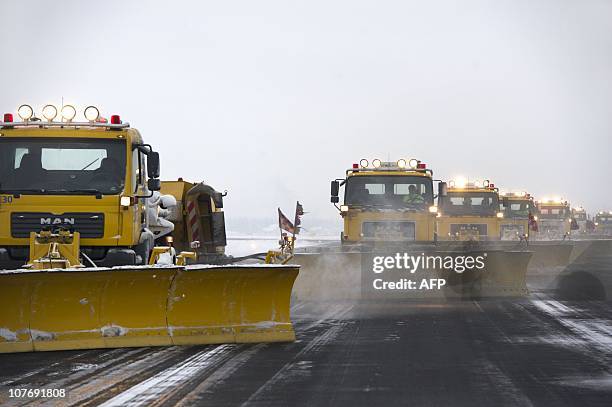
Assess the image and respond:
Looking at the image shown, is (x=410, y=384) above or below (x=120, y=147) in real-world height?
below

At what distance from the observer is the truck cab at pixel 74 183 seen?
1185 cm

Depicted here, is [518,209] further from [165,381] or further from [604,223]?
[604,223]

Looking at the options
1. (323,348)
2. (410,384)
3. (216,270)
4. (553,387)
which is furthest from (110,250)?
(553,387)

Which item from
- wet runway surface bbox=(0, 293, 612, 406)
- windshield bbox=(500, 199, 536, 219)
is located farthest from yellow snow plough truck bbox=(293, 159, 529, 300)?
windshield bbox=(500, 199, 536, 219)

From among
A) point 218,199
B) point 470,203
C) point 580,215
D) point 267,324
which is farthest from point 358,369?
point 580,215

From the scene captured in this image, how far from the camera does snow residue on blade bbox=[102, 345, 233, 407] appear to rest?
23.1 feet

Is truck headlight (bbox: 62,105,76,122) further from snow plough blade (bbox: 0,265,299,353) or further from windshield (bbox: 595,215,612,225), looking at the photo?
windshield (bbox: 595,215,612,225)

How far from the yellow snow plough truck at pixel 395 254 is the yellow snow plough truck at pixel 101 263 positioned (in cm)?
354

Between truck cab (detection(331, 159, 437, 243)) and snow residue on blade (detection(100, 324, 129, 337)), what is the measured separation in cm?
977

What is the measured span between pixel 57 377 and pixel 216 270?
245 cm

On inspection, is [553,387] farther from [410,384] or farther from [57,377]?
[57,377]

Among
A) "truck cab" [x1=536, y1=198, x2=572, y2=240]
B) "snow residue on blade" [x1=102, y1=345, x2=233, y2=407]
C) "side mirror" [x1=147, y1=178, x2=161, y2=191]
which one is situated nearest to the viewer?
"snow residue on blade" [x1=102, y1=345, x2=233, y2=407]

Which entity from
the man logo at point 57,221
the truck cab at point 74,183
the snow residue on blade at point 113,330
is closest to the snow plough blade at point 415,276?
the truck cab at point 74,183

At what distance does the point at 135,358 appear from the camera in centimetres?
930
